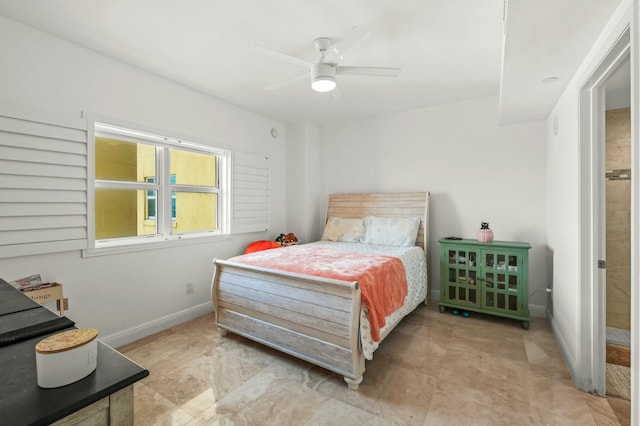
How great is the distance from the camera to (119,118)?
2.59 m

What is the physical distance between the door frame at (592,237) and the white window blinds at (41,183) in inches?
149

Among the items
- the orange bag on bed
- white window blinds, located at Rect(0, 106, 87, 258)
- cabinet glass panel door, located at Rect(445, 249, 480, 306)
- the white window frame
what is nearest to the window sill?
the white window frame

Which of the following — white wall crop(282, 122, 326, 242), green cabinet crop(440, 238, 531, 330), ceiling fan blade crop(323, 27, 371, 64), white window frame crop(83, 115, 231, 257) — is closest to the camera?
ceiling fan blade crop(323, 27, 371, 64)

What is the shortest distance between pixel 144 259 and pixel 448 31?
3.32 metres

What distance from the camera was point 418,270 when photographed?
3225mm

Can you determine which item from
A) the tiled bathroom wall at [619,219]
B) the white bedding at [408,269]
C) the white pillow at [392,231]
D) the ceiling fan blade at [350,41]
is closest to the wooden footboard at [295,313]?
the white bedding at [408,269]

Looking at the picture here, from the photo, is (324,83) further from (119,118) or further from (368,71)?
(119,118)

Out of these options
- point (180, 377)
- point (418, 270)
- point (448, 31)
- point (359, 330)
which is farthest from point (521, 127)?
point (180, 377)

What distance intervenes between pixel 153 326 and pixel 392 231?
2.84m

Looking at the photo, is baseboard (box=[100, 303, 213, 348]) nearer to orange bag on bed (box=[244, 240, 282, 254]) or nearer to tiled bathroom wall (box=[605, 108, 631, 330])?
orange bag on bed (box=[244, 240, 282, 254])

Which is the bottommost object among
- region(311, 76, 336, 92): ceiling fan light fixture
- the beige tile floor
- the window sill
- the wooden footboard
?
the beige tile floor

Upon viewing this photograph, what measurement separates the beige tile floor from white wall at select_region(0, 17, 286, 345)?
38 cm

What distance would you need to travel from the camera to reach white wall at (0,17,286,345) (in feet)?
6.92

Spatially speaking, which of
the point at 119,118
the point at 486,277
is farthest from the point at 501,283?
the point at 119,118
